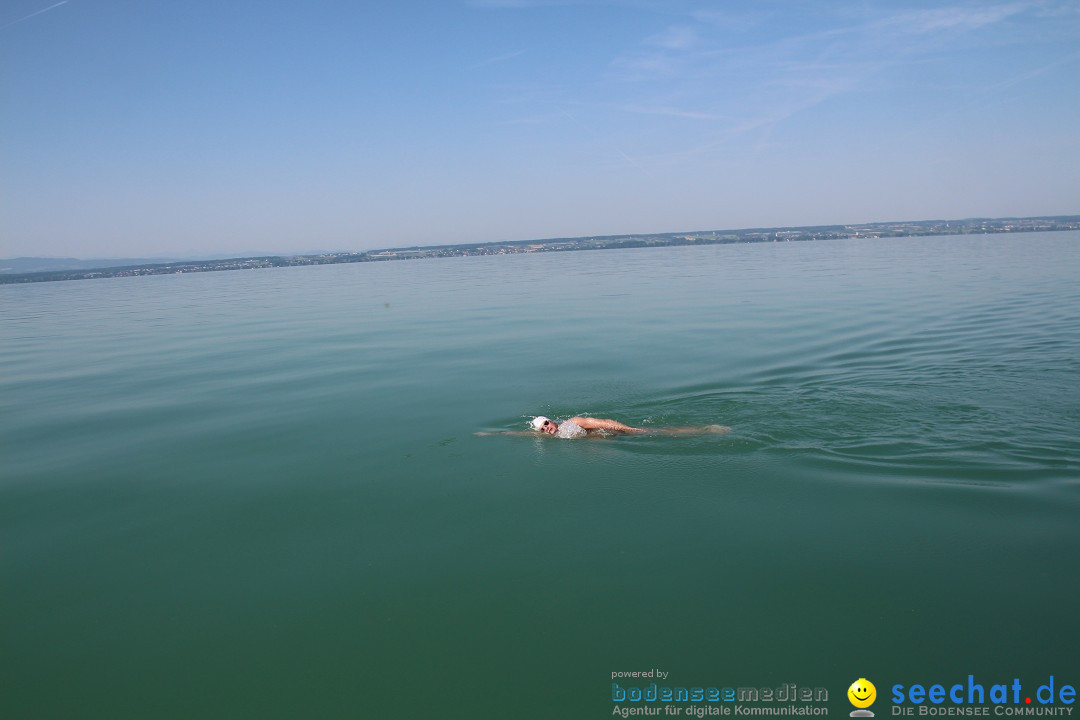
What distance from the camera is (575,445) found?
13383 mm

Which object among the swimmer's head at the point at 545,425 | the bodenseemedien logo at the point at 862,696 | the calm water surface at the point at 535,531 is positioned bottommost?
the bodenseemedien logo at the point at 862,696

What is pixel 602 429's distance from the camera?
1366cm

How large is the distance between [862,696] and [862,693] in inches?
→ 1.2

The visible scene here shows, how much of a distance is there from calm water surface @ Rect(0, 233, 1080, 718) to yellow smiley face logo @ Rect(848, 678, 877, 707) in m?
0.10

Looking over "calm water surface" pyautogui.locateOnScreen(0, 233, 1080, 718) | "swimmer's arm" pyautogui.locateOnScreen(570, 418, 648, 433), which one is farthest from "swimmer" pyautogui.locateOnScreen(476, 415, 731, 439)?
"calm water surface" pyautogui.locateOnScreen(0, 233, 1080, 718)

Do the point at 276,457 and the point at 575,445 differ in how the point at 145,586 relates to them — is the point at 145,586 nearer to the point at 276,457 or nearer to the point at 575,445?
the point at 276,457

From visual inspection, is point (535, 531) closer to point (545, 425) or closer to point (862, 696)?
point (545, 425)

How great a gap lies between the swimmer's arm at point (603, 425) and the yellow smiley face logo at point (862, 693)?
7443 mm

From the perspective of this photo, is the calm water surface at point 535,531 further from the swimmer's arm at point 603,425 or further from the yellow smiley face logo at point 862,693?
the swimmer's arm at point 603,425

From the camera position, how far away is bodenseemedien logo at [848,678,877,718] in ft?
20.7

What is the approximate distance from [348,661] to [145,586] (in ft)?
12.2

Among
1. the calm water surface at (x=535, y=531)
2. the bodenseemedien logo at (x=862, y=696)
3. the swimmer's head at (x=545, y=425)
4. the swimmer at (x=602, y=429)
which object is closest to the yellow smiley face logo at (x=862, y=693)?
the bodenseemedien logo at (x=862, y=696)

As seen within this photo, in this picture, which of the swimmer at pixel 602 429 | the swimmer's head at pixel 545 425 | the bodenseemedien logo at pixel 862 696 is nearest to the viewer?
the bodenseemedien logo at pixel 862 696

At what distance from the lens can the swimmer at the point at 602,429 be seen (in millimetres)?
13516
